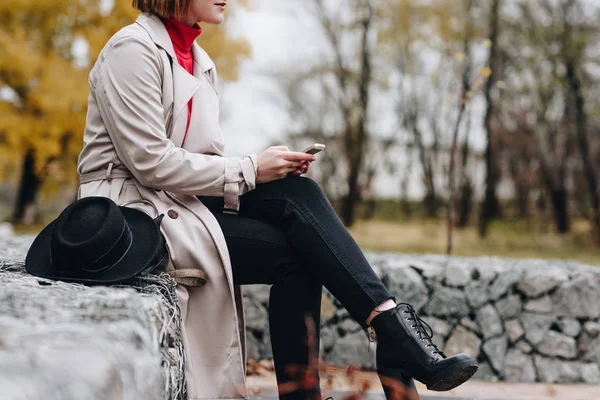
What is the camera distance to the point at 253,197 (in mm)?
2090

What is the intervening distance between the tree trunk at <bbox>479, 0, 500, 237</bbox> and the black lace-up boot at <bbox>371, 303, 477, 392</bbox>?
11.1 meters

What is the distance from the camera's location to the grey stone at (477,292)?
421cm

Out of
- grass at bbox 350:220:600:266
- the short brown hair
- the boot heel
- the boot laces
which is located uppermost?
grass at bbox 350:220:600:266

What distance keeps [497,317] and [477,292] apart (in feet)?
0.62

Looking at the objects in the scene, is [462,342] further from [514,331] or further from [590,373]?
[590,373]

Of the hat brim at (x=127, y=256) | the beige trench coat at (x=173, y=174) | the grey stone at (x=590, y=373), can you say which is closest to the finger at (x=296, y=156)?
the beige trench coat at (x=173, y=174)

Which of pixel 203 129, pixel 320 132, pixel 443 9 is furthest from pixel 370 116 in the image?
pixel 203 129

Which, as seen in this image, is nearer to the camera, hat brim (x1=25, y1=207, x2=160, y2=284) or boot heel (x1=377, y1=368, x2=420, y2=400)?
hat brim (x1=25, y1=207, x2=160, y2=284)

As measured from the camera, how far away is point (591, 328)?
13.6ft

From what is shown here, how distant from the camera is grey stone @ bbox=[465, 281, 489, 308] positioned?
421 cm

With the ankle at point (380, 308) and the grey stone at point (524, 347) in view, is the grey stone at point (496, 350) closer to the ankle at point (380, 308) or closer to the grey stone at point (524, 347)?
the grey stone at point (524, 347)

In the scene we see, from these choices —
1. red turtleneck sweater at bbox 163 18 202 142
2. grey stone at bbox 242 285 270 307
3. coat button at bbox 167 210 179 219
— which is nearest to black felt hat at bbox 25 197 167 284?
coat button at bbox 167 210 179 219

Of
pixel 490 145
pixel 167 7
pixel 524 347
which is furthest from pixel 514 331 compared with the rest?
pixel 490 145

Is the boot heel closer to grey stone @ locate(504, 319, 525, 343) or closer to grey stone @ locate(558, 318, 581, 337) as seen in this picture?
grey stone @ locate(504, 319, 525, 343)
